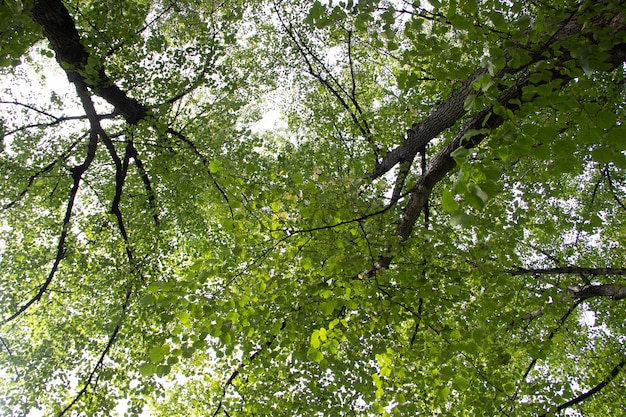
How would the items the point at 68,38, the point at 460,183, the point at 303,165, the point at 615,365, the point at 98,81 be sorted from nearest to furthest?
the point at 460,183 < the point at 68,38 < the point at 98,81 < the point at 615,365 < the point at 303,165

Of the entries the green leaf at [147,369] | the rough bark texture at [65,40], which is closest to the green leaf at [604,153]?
the green leaf at [147,369]

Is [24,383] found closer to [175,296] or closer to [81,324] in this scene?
[81,324]

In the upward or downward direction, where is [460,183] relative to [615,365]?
downward

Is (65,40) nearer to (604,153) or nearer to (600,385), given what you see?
(604,153)

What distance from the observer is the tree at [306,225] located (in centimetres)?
324

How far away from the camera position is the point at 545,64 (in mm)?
2279

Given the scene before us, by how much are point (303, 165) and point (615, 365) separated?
28.7 ft

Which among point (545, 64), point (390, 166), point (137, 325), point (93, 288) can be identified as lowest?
point (545, 64)

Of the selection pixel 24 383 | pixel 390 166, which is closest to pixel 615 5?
pixel 390 166

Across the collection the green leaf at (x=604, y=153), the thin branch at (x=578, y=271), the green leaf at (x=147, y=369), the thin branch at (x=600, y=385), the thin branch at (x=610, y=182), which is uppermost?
the thin branch at (x=610, y=182)

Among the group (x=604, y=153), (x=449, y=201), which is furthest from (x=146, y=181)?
(x=604, y=153)

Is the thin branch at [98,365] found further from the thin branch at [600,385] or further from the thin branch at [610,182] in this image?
the thin branch at [610,182]

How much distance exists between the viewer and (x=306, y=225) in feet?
13.6

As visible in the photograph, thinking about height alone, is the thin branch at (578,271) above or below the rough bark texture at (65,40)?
below
